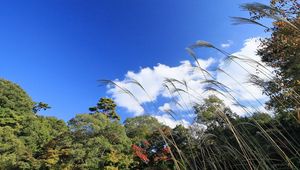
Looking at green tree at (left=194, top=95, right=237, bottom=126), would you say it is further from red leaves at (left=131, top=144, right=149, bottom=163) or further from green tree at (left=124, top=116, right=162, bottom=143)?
green tree at (left=124, top=116, right=162, bottom=143)

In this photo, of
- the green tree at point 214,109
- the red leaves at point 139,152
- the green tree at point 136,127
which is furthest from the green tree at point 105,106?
the green tree at point 214,109

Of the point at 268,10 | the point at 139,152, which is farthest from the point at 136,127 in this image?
the point at 268,10

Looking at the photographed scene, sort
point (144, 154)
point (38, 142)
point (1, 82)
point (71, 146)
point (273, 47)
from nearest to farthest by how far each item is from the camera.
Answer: point (273, 47) → point (71, 146) → point (144, 154) → point (38, 142) → point (1, 82)

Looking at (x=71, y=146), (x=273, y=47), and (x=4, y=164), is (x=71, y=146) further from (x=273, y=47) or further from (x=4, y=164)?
(x=273, y=47)

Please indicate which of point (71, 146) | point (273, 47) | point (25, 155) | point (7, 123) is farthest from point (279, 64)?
point (7, 123)

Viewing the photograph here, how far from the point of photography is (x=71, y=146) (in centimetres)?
1368

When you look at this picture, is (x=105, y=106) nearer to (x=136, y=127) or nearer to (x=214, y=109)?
(x=136, y=127)

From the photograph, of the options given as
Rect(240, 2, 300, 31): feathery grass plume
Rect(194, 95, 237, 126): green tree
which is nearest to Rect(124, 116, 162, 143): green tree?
Rect(194, 95, 237, 126): green tree

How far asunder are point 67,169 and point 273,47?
8.20 metres

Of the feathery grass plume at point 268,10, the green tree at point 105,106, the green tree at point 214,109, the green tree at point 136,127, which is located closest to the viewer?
the feathery grass plume at point 268,10

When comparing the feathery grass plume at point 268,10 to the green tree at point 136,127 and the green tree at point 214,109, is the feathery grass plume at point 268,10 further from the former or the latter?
the green tree at point 136,127

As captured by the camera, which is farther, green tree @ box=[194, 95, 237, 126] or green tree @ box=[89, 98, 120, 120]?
green tree @ box=[89, 98, 120, 120]

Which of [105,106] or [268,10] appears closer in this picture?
[268,10]

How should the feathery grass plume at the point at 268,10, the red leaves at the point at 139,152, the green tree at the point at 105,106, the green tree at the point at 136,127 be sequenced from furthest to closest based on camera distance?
the green tree at the point at 105,106
the green tree at the point at 136,127
the red leaves at the point at 139,152
the feathery grass plume at the point at 268,10
